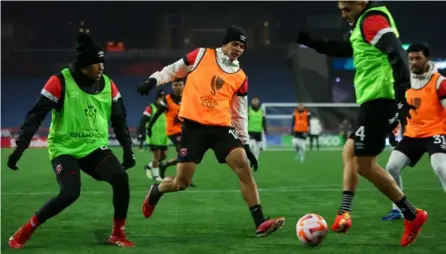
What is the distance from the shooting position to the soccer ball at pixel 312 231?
632 centimetres

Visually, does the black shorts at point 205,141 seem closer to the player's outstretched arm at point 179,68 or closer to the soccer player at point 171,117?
the player's outstretched arm at point 179,68

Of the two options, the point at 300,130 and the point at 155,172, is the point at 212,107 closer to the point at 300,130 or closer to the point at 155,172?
the point at 155,172

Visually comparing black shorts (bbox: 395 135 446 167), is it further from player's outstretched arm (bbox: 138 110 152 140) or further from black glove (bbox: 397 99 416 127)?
player's outstretched arm (bbox: 138 110 152 140)

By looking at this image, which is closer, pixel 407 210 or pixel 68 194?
pixel 68 194

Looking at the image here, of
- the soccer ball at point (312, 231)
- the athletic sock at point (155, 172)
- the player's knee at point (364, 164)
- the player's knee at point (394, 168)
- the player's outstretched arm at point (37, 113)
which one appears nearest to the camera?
the player's outstretched arm at point (37, 113)

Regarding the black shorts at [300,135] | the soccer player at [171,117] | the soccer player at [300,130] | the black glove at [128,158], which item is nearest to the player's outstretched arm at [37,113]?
the black glove at [128,158]

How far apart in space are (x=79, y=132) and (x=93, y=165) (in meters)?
0.36

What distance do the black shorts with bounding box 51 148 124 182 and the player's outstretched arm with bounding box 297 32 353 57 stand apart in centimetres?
230

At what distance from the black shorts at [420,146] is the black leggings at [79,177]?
3629 millimetres

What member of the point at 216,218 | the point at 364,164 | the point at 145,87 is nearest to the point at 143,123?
the point at 216,218

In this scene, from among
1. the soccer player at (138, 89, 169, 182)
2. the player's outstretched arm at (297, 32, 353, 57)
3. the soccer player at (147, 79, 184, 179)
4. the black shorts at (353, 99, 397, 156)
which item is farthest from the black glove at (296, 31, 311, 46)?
the soccer player at (138, 89, 169, 182)

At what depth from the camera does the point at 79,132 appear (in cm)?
652

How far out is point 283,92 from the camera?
50406 millimetres

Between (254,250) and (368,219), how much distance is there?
277 centimetres
